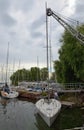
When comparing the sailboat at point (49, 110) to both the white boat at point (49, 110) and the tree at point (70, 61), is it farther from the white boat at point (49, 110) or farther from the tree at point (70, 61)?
the tree at point (70, 61)

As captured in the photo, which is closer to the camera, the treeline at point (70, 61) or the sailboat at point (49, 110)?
the sailboat at point (49, 110)

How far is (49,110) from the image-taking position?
2706cm

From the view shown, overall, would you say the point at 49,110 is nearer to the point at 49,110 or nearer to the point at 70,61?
the point at 49,110

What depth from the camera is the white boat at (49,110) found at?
25.3 meters

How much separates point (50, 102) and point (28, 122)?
3.60 metres

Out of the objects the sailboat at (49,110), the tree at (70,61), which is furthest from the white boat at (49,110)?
the tree at (70,61)

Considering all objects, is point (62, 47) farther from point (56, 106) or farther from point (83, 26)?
point (56, 106)

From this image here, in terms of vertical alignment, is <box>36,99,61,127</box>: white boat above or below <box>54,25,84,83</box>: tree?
below

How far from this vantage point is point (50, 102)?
97.9ft

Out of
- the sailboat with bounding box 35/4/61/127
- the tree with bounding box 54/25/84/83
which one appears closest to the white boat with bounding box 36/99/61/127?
the sailboat with bounding box 35/4/61/127

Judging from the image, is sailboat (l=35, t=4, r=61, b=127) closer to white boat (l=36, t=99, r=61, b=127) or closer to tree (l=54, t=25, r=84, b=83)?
white boat (l=36, t=99, r=61, b=127)

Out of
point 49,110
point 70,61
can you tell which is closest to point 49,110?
point 49,110

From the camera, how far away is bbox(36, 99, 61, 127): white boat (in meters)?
25.3

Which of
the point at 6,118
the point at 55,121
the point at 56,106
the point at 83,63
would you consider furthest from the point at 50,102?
the point at 83,63
